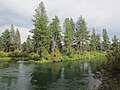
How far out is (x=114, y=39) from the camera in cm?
11712

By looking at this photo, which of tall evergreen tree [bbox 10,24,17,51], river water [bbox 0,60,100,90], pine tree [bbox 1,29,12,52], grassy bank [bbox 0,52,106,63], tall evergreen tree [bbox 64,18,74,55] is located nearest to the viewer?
river water [bbox 0,60,100,90]

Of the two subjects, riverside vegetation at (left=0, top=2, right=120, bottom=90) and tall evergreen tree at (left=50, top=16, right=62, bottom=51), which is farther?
tall evergreen tree at (left=50, top=16, right=62, bottom=51)

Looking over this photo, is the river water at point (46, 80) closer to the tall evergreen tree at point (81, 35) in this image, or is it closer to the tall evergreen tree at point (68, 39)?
the tall evergreen tree at point (68, 39)

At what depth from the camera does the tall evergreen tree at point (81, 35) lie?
92125 millimetres

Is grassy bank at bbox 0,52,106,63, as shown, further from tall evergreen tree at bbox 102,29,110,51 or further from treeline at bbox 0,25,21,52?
tall evergreen tree at bbox 102,29,110,51

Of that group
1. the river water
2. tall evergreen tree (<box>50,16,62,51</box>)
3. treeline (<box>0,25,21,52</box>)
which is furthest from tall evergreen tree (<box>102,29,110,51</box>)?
the river water

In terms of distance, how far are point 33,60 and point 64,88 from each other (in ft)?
144

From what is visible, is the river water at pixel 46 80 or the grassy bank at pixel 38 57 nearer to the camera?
the river water at pixel 46 80

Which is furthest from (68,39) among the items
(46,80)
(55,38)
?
(46,80)

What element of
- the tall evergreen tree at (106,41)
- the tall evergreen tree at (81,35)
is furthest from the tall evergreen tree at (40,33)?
the tall evergreen tree at (106,41)

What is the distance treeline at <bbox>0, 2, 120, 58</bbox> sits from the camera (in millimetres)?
72000

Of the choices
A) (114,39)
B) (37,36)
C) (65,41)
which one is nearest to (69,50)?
(65,41)

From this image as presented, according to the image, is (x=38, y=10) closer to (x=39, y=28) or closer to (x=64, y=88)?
(x=39, y=28)

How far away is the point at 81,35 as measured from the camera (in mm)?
92312
